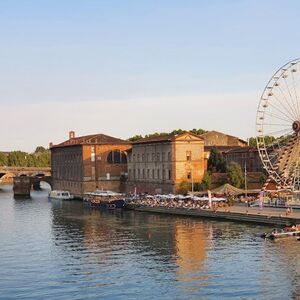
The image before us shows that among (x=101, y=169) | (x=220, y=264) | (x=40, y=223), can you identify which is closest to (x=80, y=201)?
(x=101, y=169)

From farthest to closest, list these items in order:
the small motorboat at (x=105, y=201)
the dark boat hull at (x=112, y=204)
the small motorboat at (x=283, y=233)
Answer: the small motorboat at (x=105, y=201), the dark boat hull at (x=112, y=204), the small motorboat at (x=283, y=233)

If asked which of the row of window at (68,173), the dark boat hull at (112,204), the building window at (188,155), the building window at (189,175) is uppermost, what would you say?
the building window at (188,155)

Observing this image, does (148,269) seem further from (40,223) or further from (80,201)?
(80,201)

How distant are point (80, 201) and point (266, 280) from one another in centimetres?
8197

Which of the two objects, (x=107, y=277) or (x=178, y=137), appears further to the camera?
(x=178, y=137)

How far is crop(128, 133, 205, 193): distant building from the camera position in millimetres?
105438

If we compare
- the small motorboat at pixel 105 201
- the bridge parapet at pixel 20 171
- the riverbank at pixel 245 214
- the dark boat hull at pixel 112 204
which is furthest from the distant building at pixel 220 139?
the riverbank at pixel 245 214

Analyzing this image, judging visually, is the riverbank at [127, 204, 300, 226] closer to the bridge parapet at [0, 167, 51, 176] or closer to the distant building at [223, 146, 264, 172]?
the distant building at [223, 146, 264, 172]

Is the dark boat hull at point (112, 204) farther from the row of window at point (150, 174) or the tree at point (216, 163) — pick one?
the tree at point (216, 163)

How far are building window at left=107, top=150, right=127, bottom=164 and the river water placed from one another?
50.3 metres

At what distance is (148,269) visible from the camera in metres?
48.4

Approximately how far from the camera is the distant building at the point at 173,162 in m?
105

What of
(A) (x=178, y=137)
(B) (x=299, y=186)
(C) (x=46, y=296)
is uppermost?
(A) (x=178, y=137)

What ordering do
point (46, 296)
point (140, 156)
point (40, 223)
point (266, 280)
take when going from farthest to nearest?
point (140, 156)
point (40, 223)
point (266, 280)
point (46, 296)
